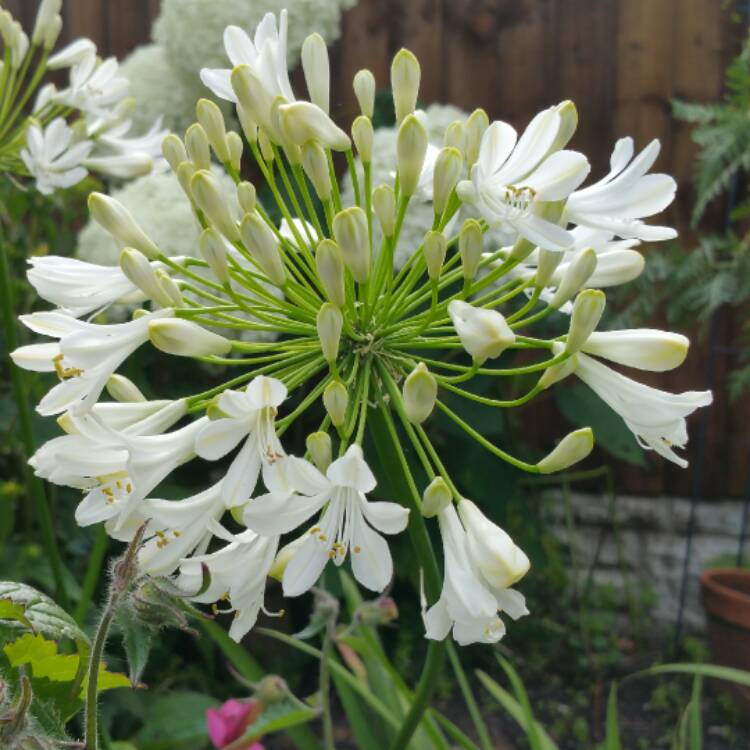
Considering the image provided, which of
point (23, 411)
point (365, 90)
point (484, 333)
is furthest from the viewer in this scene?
point (23, 411)

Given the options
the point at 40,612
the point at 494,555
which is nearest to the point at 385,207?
the point at 494,555

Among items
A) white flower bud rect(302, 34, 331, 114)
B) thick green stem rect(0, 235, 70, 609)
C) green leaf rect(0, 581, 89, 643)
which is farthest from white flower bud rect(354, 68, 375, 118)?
thick green stem rect(0, 235, 70, 609)

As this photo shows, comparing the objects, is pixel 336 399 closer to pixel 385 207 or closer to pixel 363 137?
pixel 385 207

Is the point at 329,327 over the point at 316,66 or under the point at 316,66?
under

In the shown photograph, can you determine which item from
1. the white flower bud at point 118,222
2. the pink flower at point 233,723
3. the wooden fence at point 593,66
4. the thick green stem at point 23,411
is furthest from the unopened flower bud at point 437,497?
the wooden fence at point 593,66

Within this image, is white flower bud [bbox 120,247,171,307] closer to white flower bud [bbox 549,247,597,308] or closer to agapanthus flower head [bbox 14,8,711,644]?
agapanthus flower head [bbox 14,8,711,644]
